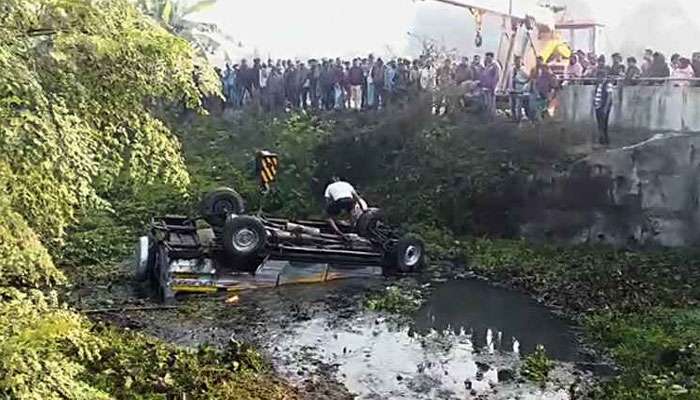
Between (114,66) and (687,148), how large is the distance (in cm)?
1348

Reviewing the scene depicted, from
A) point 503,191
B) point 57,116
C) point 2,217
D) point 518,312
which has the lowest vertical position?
point 518,312

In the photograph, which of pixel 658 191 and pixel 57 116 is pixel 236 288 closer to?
pixel 658 191

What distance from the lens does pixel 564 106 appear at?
19641mm

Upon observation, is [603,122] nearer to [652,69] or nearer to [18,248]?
[652,69]

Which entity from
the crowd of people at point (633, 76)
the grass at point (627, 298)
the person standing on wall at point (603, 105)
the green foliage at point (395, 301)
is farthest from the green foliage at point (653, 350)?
the crowd of people at point (633, 76)

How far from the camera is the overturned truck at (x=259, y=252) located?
1388 cm

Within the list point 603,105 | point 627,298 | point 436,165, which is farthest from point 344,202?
point 603,105

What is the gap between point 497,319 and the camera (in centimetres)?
1306

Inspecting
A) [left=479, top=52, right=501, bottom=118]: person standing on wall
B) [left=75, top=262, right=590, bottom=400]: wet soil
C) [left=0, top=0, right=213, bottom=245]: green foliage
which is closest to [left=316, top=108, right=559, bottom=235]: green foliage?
[left=479, top=52, right=501, bottom=118]: person standing on wall

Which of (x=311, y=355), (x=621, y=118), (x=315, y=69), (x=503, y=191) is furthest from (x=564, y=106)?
(x=311, y=355)

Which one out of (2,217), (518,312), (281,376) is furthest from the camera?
(518,312)

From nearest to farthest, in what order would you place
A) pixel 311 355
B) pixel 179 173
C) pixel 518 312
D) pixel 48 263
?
1. pixel 48 263
2. pixel 179 173
3. pixel 311 355
4. pixel 518 312

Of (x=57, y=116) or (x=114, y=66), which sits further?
(x=114, y=66)

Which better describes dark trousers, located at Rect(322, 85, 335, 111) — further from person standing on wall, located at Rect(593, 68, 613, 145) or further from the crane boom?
person standing on wall, located at Rect(593, 68, 613, 145)
